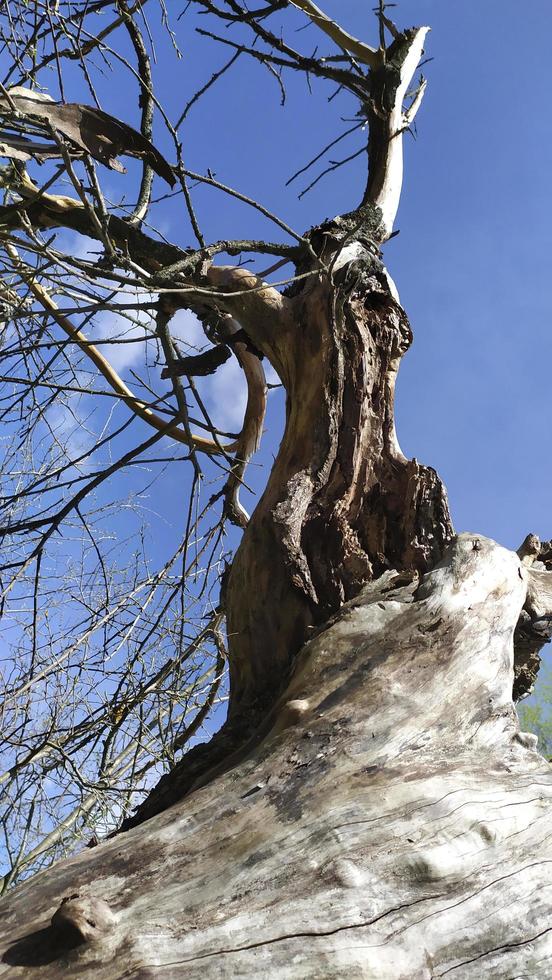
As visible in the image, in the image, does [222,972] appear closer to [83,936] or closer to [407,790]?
[83,936]

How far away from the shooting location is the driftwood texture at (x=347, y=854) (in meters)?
1.38

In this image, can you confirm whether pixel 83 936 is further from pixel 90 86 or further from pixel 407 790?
pixel 90 86

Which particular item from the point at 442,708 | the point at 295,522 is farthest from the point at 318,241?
the point at 442,708

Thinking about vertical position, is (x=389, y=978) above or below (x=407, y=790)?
below

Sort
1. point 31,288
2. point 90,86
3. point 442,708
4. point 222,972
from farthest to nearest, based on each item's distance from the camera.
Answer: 1. point 31,288
2. point 90,86
3. point 442,708
4. point 222,972

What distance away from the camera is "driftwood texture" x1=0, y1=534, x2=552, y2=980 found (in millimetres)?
1385

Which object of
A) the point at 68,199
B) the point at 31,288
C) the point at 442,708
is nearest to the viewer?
the point at 442,708

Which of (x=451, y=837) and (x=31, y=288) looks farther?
(x=31, y=288)

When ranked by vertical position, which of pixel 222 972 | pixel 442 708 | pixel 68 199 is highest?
pixel 68 199

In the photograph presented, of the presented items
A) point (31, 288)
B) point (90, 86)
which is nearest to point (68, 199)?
point (31, 288)

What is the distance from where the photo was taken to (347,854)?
156 cm

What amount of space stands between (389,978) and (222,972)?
30 centimetres

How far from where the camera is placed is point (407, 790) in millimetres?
1724

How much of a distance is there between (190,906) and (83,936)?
0.66ft
